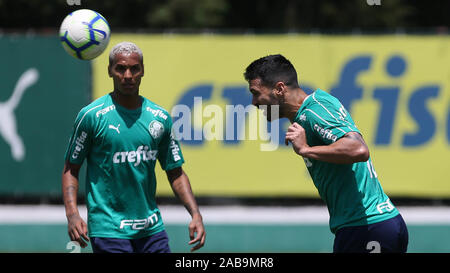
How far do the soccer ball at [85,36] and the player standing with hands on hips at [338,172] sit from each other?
2183mm

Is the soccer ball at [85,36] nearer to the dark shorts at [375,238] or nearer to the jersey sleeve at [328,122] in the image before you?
the jersey sleeve at [328,122]

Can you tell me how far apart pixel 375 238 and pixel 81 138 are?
2174mm

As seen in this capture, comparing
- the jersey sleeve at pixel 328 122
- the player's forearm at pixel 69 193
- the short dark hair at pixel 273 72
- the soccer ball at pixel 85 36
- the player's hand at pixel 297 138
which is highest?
the soccer ball at pixel 85 36

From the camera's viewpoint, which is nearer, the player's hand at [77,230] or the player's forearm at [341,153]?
the player's forearm at [341,153]

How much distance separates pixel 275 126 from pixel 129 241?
5904 millimetres

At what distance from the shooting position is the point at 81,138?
5715mm

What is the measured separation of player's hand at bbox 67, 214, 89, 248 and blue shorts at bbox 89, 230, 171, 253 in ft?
0.68

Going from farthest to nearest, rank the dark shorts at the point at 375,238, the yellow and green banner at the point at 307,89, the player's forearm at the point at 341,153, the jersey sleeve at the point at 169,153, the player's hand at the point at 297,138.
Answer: the yellow and green banner at the point at 307,89, the jersey sleeve at the point at 169,153, the dark shorts at the point at 375,238, the player's hand at the point at 297,138, the player's forearm at the point at 341,153

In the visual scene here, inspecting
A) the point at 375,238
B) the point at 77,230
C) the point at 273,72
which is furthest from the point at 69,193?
the point at 375,238

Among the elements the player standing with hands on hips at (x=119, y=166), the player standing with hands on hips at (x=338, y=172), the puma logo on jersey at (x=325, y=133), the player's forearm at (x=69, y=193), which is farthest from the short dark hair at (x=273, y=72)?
the player's forearm at (x=69, y=193)

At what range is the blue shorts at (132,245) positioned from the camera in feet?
18.5

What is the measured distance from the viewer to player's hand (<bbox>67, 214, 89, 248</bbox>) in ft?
17.9
